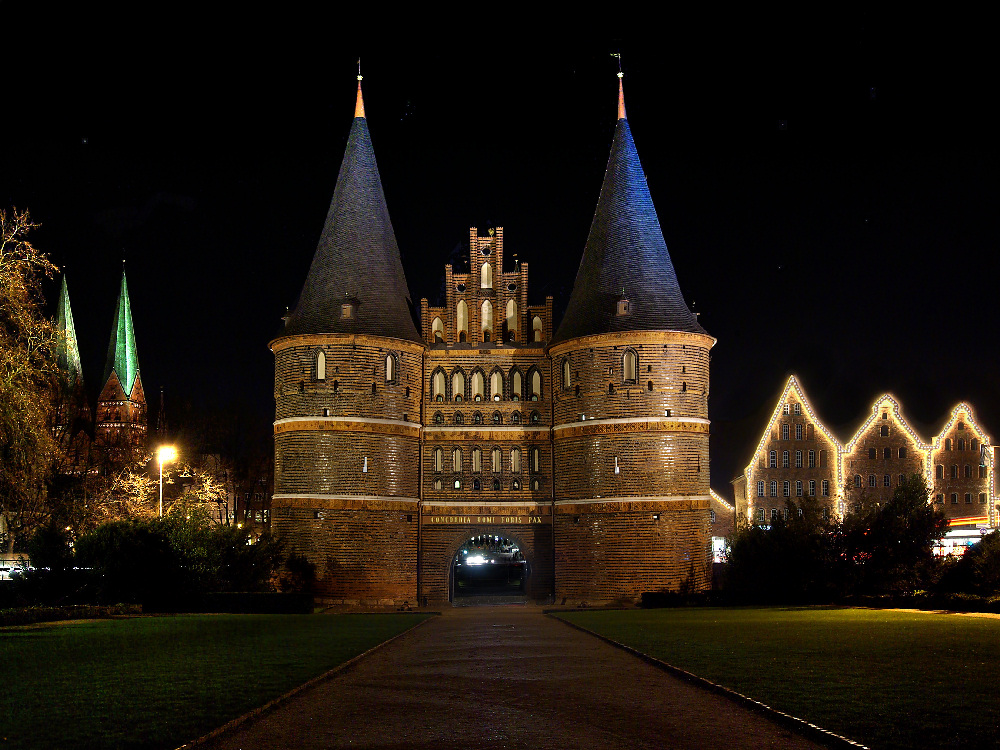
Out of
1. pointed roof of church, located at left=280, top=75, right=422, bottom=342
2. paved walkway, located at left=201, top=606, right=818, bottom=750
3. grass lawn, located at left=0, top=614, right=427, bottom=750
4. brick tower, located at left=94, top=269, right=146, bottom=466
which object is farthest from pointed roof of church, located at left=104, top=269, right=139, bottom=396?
paved walkway, located at left=201, top=606, right=818, bottom=750

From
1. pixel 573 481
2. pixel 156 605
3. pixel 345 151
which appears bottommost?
pixel 156 605

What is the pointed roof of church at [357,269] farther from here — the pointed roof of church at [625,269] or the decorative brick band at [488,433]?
the pointed roof of church at [625,269]

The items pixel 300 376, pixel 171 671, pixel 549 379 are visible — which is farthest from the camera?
pixel 549 379

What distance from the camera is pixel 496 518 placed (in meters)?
51.7

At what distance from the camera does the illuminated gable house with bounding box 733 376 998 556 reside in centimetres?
7688

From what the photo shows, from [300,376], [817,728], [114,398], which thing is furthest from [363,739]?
[114,398]

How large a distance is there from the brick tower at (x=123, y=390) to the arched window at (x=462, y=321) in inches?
1051

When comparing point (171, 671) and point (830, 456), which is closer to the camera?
point (171, 671)

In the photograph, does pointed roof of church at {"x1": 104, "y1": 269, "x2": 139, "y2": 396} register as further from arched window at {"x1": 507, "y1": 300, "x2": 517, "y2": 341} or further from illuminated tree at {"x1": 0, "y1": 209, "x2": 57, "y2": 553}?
illuminated tree at {"x1": 0, "y1": 209, "x2": 57, "y2": 553}

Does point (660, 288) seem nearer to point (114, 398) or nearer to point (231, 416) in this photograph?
point (231, 416)

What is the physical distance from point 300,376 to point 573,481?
12187 millimetres

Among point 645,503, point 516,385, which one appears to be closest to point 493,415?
point 516,385

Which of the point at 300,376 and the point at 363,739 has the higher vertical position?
the point at 300,376

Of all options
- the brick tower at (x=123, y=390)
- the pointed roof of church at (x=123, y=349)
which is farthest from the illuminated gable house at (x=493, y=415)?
the pointed roof of church at (x=123, y=349)
